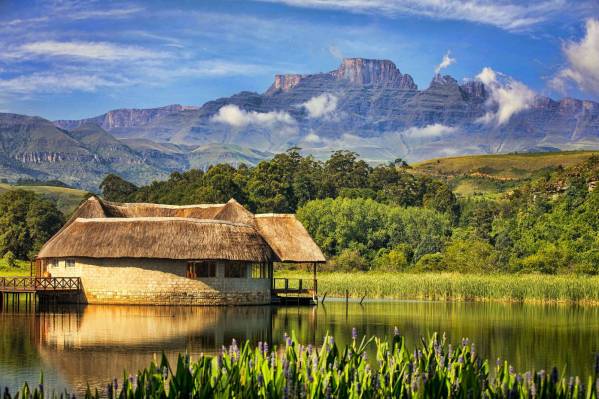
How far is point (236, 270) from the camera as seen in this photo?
41688 millimetres

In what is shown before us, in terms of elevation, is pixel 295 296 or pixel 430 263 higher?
pixel 430 263

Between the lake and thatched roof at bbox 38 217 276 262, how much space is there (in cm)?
245

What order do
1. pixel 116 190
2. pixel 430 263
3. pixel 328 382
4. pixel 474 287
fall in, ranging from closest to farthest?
pixel 328 382, pixel 474 287, pixel 430 263, pixel 116 190

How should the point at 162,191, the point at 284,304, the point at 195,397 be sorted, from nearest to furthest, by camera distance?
the point at 195,397, the point at 284,304, the point at 162,191

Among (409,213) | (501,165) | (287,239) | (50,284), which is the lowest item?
(50,284)

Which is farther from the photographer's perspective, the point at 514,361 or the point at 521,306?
the point at 521,306

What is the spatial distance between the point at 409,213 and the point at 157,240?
38.7 meters

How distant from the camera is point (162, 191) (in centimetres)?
8400

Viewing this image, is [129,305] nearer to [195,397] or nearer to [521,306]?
[521,306]

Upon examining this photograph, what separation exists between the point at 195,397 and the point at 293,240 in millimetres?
33563

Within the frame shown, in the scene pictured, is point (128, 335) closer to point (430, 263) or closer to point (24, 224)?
point (430, 263)

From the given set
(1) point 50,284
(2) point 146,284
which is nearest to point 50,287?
(1) point 50,284

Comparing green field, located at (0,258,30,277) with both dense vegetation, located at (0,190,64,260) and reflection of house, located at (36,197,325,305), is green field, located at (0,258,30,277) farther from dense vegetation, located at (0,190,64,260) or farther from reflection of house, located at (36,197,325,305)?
reflection of house, located at (36,197,325,305)

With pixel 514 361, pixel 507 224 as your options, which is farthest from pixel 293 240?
pixel 507 224
